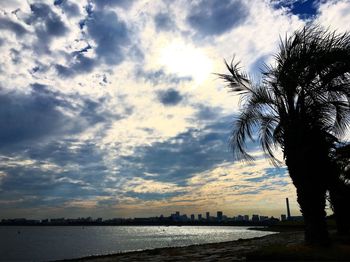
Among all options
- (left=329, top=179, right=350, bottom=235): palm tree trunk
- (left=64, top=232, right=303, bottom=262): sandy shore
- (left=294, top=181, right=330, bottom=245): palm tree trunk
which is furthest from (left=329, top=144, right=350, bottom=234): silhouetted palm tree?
(left=294, top=181, right=330, bottom=245): palm tree trunk

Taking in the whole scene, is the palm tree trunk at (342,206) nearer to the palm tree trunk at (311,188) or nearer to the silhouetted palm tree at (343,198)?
the silhouetted palm tree at (343,198)

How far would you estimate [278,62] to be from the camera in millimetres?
14852

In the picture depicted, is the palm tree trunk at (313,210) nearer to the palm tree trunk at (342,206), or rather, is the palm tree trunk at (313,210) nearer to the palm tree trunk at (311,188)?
the palm tree trunk at (311,188)

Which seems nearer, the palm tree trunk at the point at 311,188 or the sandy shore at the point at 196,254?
the palm tree trunk at the point at 311,188

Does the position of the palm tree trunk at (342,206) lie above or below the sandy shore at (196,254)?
above

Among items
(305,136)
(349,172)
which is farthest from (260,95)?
(349,172)

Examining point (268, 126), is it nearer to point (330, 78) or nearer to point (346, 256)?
point (330, 78)

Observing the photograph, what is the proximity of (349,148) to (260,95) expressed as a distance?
6.46 meters

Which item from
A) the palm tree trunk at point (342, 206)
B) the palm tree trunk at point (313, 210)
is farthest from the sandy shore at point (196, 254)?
the palm tree trunk at point (342, 206)

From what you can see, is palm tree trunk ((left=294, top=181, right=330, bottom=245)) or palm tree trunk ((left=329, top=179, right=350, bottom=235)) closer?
palm tree trunk ((left=294, top=181, right=330, bottom=245))

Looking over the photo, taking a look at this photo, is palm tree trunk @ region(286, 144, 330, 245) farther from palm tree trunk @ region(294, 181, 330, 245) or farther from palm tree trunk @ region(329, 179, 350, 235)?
palm tree trunk @ region(329, 179, 350, 235)

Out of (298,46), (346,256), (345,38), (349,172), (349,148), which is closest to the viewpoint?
(346,256)

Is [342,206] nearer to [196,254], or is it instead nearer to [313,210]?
[313,210]

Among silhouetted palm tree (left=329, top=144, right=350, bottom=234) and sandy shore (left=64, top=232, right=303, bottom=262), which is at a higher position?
silhouetted palm tree (left=329, top=144, right=350, bottom=234)
